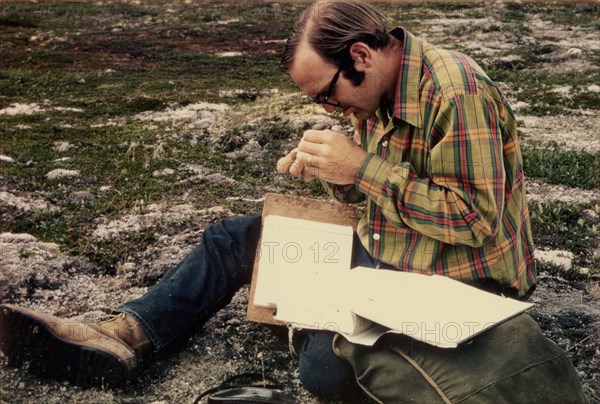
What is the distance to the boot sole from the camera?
10.6 ft

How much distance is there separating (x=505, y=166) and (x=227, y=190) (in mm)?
3559

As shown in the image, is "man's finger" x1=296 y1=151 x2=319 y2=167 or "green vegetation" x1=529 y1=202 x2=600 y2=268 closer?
"man's finger" x1=296 y1=151 x2=319 y2=167

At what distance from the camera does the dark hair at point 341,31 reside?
310cm

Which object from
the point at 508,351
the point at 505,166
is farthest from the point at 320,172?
the point at 508,351

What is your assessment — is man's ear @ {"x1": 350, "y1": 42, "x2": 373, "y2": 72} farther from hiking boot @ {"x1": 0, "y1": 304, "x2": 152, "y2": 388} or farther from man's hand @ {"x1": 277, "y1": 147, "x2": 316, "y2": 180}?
hiking boot @ {"x1": 0, "y1": 304, "x2": 152, "y2": 388}

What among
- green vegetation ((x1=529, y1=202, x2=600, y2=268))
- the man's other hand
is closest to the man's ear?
the man's other hand

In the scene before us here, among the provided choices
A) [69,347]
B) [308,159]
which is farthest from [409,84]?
[69,347]

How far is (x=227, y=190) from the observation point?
637 cm

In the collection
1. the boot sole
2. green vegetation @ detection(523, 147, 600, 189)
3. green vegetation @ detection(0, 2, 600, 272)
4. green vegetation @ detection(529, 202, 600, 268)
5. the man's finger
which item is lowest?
green vegetation @ detection(0, 2, 600, 272)

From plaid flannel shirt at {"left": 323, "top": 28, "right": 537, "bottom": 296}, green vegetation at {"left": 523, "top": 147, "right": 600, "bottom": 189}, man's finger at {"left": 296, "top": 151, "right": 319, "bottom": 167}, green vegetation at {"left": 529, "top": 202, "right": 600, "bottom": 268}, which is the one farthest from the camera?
green vegetation at {"left": 523, "top": 147, "right": 600, "bottom": 189}

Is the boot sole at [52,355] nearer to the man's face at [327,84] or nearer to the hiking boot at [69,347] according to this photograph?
the hiking boot at [69,347]

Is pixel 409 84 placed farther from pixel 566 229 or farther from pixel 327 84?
pixel 566 229

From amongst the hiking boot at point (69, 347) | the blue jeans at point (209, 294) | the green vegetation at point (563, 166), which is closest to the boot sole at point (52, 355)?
the hiking boot at point (69, 347)

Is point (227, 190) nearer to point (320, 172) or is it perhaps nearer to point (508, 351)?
point (320, 172)
